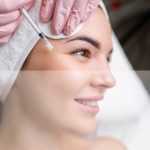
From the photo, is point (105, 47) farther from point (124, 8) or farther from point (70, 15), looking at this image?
point (124, 8)

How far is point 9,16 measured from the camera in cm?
97

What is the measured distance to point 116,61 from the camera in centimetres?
145

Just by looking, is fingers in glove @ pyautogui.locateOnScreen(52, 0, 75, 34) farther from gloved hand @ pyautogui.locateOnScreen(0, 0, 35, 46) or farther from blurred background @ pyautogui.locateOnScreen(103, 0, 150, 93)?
blurred background @ pyautogui.locateOnScreen(103, 0, 150, 93)

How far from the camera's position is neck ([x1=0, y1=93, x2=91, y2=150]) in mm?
1097

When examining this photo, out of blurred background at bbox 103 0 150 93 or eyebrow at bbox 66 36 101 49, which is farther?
blurred background at bbox 103 0 150 93

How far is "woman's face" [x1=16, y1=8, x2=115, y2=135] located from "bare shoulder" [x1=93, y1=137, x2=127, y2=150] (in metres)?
0.25

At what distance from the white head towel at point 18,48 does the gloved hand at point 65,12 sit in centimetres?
2

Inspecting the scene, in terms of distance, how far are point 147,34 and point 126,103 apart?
1.34 ft

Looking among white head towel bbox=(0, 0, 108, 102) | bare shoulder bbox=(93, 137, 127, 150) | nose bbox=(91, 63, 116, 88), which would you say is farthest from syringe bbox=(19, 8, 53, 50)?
bare shoulder bbox=(93, 137, 127, 150)

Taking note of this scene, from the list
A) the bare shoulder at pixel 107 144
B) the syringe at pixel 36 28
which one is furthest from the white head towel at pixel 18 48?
the bare shoulder at pixel 107 144

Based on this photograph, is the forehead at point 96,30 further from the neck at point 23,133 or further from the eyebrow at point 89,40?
the neck at point 23,133

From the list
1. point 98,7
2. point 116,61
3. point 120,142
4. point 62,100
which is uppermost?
point 98,7

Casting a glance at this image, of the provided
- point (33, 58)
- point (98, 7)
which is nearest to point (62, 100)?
point (33, 58)

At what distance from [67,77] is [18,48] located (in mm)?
148
